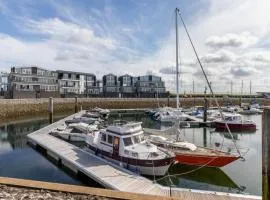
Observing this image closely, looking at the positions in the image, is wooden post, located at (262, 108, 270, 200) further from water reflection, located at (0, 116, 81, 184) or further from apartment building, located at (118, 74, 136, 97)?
apartment building, located at (118, 74, 136, 97)

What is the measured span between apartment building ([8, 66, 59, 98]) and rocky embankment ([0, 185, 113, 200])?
69164 mm

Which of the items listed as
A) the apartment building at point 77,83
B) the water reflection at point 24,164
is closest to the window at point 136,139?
the water reflection at point 24,164

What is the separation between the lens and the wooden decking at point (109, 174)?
13.6m

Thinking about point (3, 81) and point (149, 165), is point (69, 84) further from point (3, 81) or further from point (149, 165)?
point (149, 165)

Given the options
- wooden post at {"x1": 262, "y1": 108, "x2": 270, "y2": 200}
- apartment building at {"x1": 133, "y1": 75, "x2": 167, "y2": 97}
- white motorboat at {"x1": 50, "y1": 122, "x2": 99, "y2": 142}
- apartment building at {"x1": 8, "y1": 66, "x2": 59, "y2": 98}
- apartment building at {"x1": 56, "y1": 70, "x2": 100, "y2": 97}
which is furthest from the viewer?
apartment building at {"x1": 133, "y1": 75, "x2": 167, "y2": 97}

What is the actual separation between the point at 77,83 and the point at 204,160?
8892 centimetres

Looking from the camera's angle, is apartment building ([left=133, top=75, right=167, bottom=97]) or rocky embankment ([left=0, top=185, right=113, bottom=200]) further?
apartment building ([left=133, top=75, right=167, bottom=97])

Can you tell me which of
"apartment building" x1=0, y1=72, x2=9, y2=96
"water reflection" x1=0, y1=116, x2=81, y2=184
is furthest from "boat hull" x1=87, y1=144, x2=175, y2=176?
"apartment building" x1=0, y1=72, x2=9, y2=96

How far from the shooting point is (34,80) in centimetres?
8500

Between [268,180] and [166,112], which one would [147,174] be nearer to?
[268,180]

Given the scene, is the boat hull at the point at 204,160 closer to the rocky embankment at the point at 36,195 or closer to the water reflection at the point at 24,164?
the water reflection at the point at 24,164

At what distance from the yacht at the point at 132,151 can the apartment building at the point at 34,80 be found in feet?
185

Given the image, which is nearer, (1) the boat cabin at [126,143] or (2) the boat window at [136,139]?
(1) the boat cabin at [126,143]

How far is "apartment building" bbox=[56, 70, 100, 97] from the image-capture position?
98.3 m
